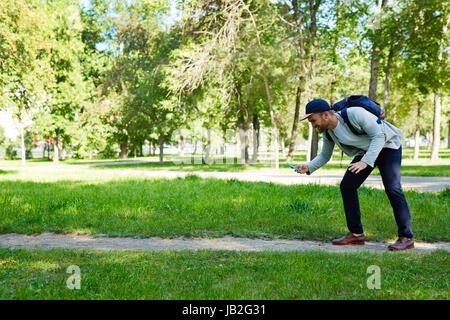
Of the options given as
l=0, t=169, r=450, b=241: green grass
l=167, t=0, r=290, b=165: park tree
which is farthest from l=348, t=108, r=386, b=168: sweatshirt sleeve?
l=167, t=0, r=290, b=165: park tree

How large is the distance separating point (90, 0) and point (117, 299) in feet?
138

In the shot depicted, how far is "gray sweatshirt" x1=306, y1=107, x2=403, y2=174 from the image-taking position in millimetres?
4230

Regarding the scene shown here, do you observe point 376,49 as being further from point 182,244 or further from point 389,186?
point 182,244

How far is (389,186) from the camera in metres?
4.55

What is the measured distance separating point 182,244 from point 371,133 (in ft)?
9.74

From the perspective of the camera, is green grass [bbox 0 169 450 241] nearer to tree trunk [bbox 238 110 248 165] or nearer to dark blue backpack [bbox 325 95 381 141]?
dark blue backpack [bbox 325 95 381 141]

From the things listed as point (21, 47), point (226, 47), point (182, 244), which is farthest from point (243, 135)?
point (182, 244)

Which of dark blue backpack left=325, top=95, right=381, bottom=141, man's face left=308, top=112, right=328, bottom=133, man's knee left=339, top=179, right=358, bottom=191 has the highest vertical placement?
dark blue backpack left=325, top=95, right=381, bottom=141

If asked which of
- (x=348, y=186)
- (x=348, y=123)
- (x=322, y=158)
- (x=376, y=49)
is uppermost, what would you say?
(x=376, y=49)

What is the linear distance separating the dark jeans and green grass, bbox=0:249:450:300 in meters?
0.54

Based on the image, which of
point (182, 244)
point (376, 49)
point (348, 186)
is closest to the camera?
point (348, 186)

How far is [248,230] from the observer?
18.6 feet
